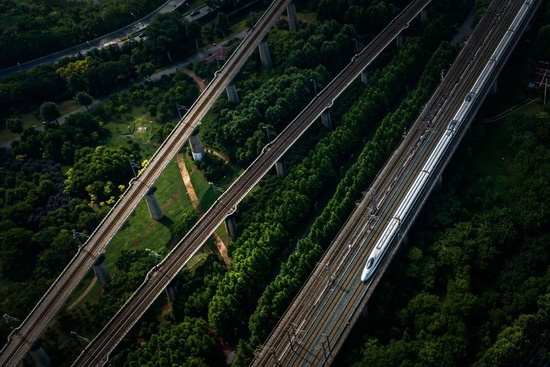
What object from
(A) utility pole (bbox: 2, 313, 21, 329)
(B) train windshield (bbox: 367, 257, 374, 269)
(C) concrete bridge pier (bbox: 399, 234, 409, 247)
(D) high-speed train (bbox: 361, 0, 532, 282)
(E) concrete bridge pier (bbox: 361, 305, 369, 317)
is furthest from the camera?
(A) utility pole (bbox: 2, 313, 21, 329)

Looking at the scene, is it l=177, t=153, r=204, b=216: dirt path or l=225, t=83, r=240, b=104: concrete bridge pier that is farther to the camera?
l=225, t=83, r=240, b=104: concrete bridge pier

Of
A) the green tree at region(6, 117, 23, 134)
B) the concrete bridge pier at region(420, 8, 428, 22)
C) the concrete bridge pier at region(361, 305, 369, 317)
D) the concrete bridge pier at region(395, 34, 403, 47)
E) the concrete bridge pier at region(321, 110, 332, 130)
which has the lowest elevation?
the concrete bridge pier at region(361, 305, 369, 317)

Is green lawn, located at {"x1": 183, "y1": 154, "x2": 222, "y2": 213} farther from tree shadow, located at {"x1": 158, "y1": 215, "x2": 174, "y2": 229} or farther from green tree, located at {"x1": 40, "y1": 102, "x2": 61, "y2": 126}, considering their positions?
green tree, located at {"x1": 40, "y1": 102, "x2": 61, "y2": 126}

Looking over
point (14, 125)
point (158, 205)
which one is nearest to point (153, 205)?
point (158, 205)

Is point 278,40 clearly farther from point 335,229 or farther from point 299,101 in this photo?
point 335,229

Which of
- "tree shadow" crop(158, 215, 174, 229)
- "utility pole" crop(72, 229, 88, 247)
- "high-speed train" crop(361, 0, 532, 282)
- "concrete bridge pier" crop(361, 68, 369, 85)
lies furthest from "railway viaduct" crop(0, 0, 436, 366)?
"high-speed train" crop(361, 0, 532, 282)

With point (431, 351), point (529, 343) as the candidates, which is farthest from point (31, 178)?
point (529, 343)
